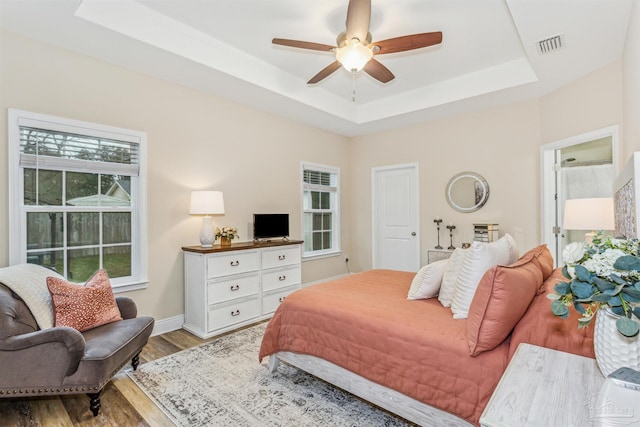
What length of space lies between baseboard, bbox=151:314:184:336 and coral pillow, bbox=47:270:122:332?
3.11ft

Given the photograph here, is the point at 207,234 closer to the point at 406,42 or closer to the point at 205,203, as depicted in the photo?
the point at 205,203

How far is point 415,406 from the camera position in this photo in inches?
67.7

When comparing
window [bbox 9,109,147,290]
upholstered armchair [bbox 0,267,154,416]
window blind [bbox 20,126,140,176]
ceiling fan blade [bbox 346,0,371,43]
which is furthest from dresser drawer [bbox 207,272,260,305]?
ceiling fan blade [bbox 346,0,371,43]

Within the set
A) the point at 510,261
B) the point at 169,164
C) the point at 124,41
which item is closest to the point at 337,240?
the point at 169,164

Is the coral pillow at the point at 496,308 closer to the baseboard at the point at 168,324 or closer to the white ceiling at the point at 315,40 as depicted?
the white ceiling at the point at 315,40

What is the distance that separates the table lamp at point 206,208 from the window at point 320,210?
5.73ft

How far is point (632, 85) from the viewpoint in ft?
7.72

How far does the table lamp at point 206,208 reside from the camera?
340 centimetres

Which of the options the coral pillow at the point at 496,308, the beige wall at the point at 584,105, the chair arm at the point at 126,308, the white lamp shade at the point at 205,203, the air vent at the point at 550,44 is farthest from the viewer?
the white lamp shade at the point at 205,203

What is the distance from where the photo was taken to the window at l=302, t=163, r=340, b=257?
5.13 meters

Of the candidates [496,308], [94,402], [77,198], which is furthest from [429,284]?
[77,198]

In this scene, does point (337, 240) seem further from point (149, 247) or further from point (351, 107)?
point (149, 247)

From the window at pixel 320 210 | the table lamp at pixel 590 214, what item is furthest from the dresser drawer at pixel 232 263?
the table lamp at pixel 590 214

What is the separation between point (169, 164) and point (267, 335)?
2183mm
